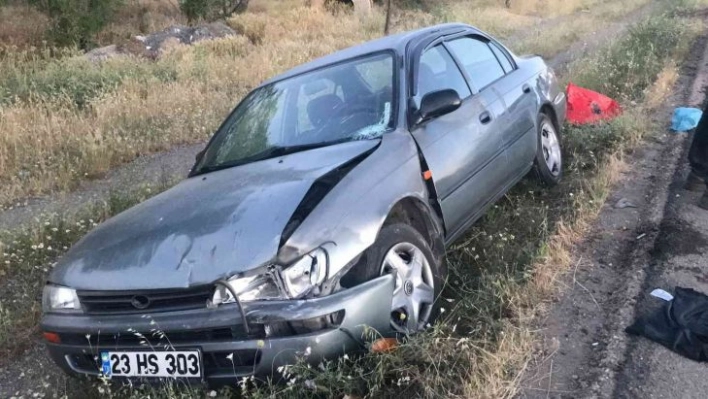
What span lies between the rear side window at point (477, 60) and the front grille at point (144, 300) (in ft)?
9.15

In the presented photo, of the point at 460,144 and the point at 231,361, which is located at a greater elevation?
the point at 460,144

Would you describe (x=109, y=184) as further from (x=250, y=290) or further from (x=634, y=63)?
(x=634, y=63)

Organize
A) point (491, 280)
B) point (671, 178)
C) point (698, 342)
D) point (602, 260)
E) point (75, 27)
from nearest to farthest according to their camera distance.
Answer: point (698, 342)
point (491, 280)
point (602, 260)
point (671, 178)
point (75, 27)

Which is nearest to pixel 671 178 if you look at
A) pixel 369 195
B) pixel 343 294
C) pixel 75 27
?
pixel 369 195

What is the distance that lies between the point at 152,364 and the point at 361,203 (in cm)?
120

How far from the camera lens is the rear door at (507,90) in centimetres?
482

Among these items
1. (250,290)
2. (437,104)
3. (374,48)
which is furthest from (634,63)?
(250,290)

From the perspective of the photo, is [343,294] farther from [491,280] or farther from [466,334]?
[491,280]

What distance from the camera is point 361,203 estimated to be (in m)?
3.18

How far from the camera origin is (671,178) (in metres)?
5.35

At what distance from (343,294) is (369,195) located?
24.3 inches

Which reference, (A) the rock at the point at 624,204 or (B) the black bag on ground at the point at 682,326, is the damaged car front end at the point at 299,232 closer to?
(A) the rock at the point at 624,204

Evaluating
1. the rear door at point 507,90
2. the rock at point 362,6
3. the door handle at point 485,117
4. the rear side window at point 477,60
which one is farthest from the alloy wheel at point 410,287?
the rock at point 362,6

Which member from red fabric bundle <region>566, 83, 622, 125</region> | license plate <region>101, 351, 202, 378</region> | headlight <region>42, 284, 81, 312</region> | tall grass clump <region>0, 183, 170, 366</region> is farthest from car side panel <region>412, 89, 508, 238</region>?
red fabric bundle <region>566, 83, 622, 125</region>
